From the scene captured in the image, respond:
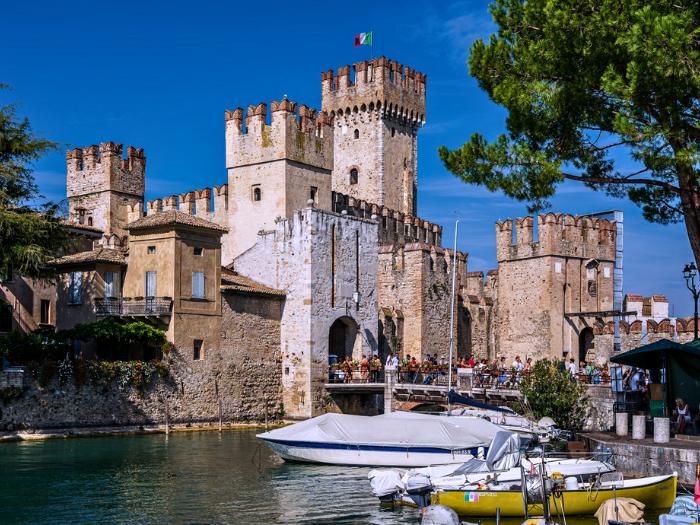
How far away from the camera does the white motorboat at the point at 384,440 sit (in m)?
25.9

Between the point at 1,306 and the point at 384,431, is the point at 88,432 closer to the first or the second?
the point at 1,306

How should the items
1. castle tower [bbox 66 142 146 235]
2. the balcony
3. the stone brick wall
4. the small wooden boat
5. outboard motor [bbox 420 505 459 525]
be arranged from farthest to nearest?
1. castle tower [bbox 66 142 146 235]
2. the balcony
3. the stone brick wall
4. the small wooden boat
5. outboard motor [bbox 420 505 459 525]

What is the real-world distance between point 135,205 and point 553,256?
1959 centimetres

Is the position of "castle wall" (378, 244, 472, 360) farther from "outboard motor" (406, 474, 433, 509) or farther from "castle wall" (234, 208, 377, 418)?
"outboard motor" (406, 474, 433, 509)

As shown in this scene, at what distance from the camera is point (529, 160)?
2283cm

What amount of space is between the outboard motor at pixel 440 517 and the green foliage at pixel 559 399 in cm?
1282

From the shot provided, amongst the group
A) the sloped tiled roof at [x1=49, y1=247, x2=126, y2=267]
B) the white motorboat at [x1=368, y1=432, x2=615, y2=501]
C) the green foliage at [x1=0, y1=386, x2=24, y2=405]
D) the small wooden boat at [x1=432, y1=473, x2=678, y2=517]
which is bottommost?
the small wooden boat at [x1=432, y1=473, x2=678, y2=517]

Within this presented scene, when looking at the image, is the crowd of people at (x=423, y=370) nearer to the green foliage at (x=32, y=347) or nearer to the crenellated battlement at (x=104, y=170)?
the green foliage at (x=32, y=347)

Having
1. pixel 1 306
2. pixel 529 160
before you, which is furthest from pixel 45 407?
pixel 529 160

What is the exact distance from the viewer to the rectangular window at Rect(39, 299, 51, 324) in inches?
1553

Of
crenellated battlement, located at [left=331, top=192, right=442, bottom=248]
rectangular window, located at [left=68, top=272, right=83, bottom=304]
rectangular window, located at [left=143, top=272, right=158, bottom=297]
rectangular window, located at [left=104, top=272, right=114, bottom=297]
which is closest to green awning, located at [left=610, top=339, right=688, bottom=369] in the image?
rectangular window, located at [left=143, top=272, right=158, bottom=297]

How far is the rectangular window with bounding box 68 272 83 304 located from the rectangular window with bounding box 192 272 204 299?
4255 millimetres

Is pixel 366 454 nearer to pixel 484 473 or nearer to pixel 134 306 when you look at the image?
pixel 484 473

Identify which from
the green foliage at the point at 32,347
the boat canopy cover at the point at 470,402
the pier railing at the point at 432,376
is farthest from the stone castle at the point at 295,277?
the boat canopy cover at the point at 470,402
